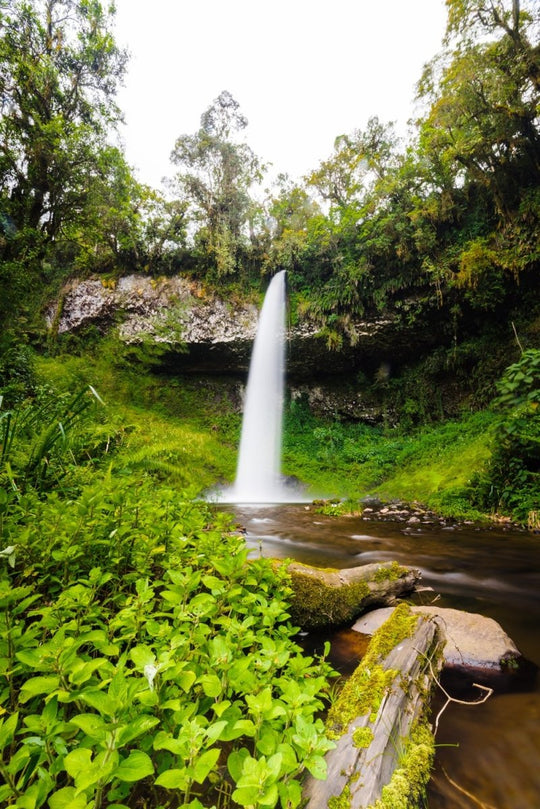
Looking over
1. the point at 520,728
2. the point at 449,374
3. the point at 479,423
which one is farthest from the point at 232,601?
the point at 449,374

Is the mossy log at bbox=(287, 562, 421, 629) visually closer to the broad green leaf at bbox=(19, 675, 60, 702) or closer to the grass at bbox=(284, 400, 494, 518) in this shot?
the broad green leaf at bbox=(19, 675, 60, 702)

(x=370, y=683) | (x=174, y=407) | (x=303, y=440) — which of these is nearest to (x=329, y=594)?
(x=370, y=683)

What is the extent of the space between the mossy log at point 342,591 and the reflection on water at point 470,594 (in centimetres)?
15

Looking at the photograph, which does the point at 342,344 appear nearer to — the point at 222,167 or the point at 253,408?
the point at 253,408

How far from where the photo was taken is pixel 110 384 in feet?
45.4

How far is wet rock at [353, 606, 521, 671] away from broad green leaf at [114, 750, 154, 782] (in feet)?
5.24

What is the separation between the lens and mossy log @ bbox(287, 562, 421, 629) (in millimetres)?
2213

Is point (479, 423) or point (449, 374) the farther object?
point (449, 374)

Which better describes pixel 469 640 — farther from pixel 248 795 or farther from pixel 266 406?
pixel 266 406

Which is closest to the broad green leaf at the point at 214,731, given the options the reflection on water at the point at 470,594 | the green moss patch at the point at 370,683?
the green moss patch at the point at 370,683

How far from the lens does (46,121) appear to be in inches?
356

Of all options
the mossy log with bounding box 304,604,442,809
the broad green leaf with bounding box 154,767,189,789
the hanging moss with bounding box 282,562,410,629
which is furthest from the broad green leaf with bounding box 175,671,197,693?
the hanging moss with bounding box 282,562,410,629

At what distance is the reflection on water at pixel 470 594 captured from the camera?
4.25 ft

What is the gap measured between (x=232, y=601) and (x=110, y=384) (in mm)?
13970
